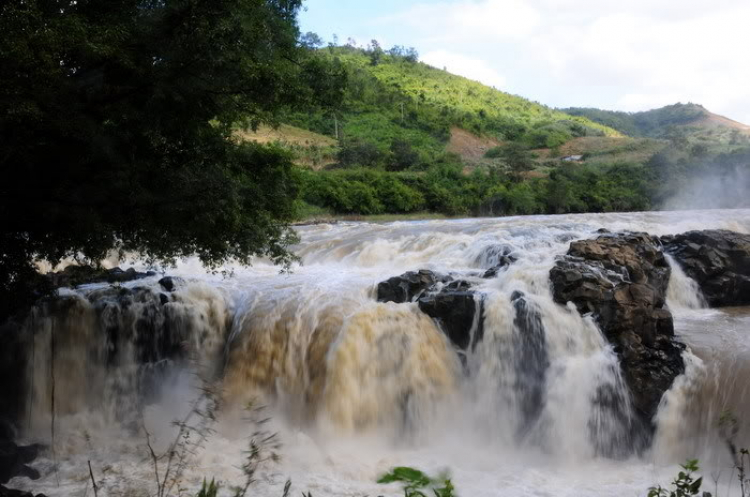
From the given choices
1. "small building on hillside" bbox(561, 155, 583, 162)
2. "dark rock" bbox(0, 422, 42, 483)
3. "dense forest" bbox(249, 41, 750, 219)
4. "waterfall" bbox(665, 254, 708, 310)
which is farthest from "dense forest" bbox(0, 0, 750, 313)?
"small building on hillside" bbox(561, 155, 583, 162)

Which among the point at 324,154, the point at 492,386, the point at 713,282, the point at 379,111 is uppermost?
the point at 379,111

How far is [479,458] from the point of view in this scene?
7.12 metres

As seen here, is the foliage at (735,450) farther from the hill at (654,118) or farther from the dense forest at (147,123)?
the hill at (654,118)

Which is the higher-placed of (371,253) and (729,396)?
(371,253)

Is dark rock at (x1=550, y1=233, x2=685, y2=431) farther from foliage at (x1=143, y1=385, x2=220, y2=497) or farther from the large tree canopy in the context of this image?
foliage at (x1=143, y1=385, x2=220, y2=497)

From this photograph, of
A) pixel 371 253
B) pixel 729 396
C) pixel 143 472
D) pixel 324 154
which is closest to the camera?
pixel 143 472

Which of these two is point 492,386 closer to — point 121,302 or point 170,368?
point 170,368

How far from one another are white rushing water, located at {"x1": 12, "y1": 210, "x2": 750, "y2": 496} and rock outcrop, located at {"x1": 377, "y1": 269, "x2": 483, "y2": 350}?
14cm

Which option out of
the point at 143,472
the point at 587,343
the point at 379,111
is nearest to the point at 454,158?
the point at 379,111

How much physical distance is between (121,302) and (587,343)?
7111 millimetres

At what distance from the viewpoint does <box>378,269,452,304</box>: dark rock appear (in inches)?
357

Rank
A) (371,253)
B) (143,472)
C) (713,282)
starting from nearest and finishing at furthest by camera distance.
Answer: (143,472), (713,282), (371,253)

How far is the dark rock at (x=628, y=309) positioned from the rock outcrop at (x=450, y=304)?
1288 millimetres

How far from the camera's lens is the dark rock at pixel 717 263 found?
34.1ft
